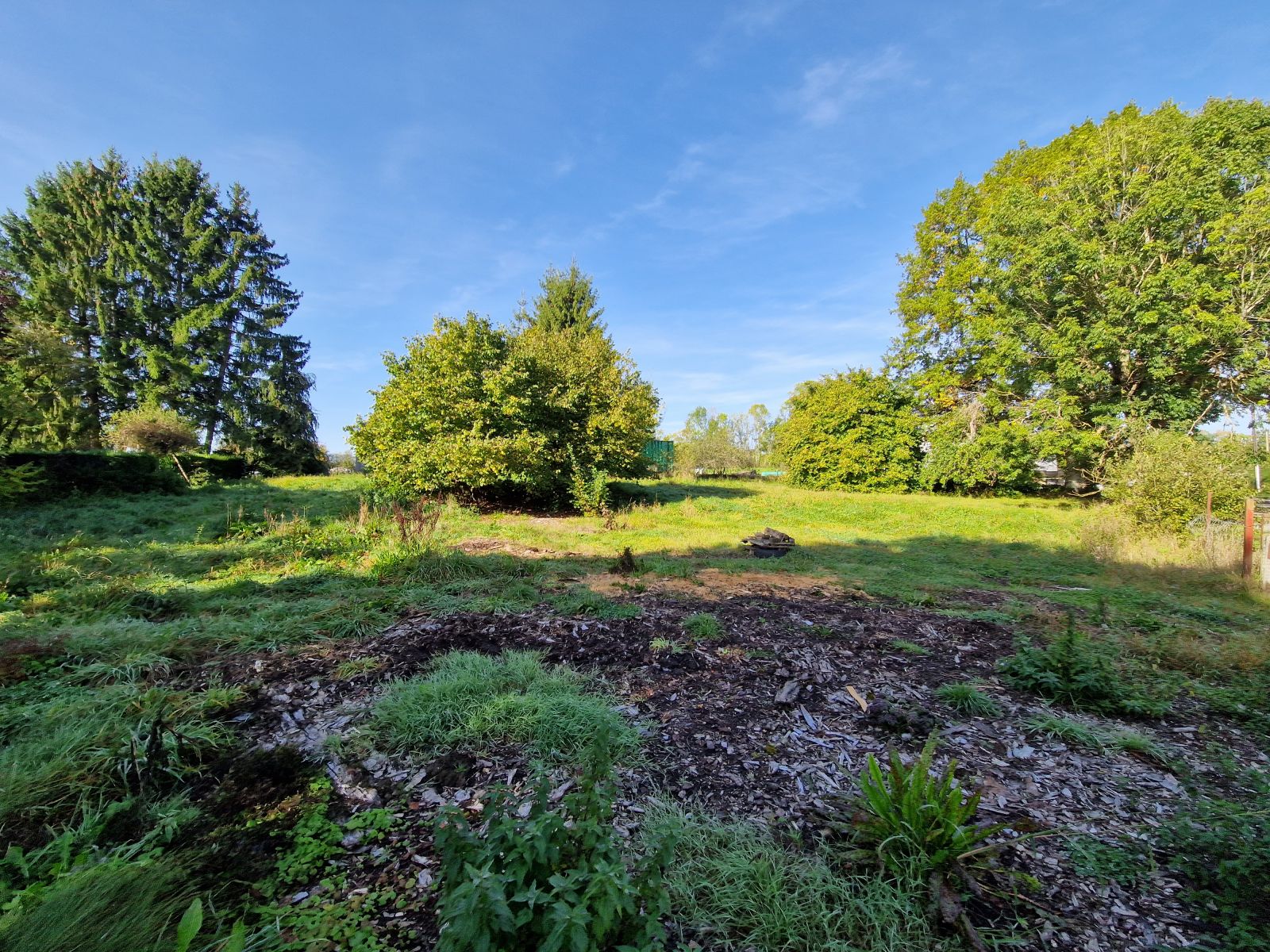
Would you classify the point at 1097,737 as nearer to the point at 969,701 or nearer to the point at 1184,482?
the point at 969,701

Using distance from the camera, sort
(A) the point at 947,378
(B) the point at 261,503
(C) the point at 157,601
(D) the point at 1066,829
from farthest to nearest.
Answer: (A) the point at 947,378 < (B) the point at 261,503 < (C) the point at 157,601 < (D) the point at 1066,829

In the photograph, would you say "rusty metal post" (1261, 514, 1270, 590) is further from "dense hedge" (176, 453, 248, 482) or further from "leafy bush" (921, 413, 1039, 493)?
"dense hedge" (176, 453, 248, 482)

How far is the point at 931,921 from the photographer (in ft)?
5.20

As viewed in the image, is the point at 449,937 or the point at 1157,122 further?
the point at 1157,122

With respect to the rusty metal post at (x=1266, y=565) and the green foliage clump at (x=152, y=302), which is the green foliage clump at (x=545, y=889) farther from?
the green foliage clump at (x=152, y=302)

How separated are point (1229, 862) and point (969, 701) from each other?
1.40 meters

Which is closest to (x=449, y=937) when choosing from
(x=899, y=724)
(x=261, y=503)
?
(x=899, y=724)

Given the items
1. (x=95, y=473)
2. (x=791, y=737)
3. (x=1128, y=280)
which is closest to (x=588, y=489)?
(x=791, y=737)

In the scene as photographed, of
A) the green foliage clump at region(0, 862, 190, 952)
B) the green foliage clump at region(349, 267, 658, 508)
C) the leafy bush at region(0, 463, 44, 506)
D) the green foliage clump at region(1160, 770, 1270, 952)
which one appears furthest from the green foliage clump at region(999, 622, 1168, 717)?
the leafy bush at region(0, 463, 44, 506)

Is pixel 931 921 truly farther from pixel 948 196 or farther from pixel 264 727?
pixel 948 196

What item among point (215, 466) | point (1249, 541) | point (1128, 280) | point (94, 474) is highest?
point (1128, 280)

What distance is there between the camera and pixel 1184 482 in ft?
27.8

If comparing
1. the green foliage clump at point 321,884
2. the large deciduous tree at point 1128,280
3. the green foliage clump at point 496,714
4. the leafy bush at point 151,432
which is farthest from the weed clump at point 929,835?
the leafy bush at point 151,432

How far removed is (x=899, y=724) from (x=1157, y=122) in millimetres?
22056
